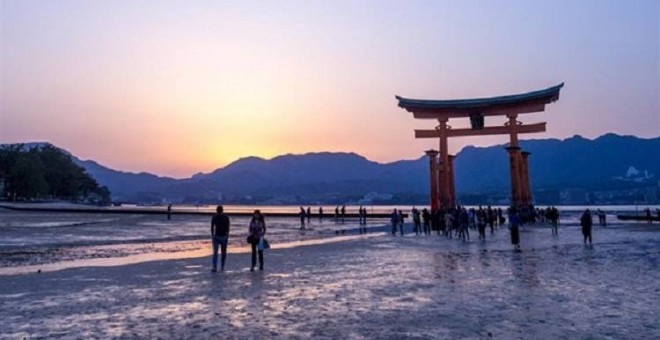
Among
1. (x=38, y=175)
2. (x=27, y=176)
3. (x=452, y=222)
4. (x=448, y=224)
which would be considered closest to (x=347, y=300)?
(x=448, y=224)

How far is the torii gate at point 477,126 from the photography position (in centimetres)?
5059

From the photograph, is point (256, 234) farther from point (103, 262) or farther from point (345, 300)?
point (103, 262)

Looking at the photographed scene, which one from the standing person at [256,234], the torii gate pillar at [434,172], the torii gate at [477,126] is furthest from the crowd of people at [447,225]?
the torii gate pillar at [434,172]

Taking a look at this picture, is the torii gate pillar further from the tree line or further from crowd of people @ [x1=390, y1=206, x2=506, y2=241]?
the tree line

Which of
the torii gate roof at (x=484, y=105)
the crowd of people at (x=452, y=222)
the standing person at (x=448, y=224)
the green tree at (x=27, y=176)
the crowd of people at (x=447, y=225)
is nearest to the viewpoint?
the crowd of people at (x=447, y=225)

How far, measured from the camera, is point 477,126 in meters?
53.7

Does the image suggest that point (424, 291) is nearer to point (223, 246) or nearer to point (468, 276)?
point (468, 276)

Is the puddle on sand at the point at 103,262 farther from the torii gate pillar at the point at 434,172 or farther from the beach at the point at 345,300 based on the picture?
the torii gate pillar at the point at 434,172

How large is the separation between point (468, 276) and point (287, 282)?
464cm

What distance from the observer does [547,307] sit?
977 cm

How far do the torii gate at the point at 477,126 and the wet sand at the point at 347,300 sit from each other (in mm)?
33682

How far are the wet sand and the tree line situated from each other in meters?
103

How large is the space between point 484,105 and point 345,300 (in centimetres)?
4461

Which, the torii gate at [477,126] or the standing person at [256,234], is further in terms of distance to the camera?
the torii gate at [477,126]
